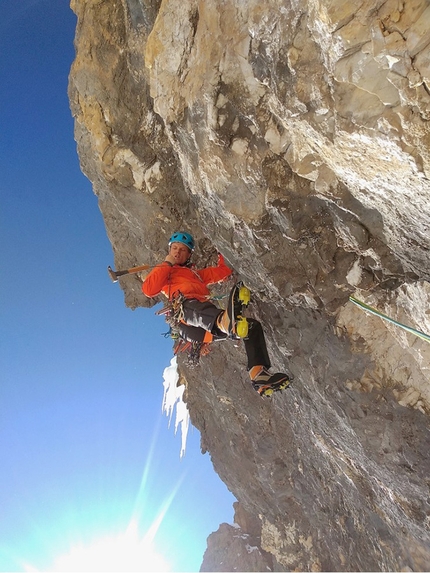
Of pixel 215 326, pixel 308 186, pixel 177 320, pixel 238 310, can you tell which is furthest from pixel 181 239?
pixel 308 186

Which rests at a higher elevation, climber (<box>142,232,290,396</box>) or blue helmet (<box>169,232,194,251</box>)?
blue helmet (<box>169,232,194,251</box>)

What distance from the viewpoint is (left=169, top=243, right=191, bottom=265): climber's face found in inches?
214

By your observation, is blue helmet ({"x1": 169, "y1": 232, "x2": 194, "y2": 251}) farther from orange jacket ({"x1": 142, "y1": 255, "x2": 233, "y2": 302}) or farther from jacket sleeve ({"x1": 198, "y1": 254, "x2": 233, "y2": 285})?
jacket sleeve ({"x1": 198, "y1": 254, "x2": 233, "y2": 285})

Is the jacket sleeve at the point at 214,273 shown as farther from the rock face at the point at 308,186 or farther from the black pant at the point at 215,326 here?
the black pant at the point at 215,326

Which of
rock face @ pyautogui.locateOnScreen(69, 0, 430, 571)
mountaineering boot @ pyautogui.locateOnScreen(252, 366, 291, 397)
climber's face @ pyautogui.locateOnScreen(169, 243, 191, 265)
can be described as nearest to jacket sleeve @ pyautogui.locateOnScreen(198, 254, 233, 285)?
climber's face @ pyautogui.locateOnScreen(169, 243, 191, 265)

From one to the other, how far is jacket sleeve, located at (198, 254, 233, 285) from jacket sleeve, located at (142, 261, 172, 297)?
32.1 inches

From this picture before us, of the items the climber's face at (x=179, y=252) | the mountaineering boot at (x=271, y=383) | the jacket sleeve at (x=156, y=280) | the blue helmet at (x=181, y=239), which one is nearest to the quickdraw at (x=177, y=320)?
the jacket sleeve at (x=156, y=280)

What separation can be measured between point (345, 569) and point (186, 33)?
9.95 m

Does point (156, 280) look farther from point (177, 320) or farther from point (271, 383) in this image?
point (271, 383)

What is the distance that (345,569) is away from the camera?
8.42 m

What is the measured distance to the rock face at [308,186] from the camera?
256cm

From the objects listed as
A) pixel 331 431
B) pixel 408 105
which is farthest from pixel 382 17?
pixel 331 431

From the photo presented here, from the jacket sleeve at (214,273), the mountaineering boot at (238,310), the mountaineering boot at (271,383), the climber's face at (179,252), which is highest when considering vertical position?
the climber's face at (179,252)

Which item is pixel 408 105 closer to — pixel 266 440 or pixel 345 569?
pixel 266 440
